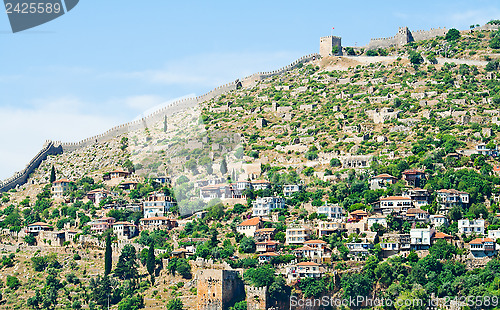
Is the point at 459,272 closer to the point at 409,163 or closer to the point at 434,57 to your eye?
the point at 409,163

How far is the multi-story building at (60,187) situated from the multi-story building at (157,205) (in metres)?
9.41

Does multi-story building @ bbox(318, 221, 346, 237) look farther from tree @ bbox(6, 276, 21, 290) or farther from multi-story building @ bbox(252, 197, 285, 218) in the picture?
tree @ bbox(6, 276, 21, 290)

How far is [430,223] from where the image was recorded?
175ft

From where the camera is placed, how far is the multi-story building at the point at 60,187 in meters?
69.7

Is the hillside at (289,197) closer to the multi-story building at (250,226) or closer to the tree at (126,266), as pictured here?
the tree at (126,266)

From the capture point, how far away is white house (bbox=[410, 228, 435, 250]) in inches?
2004

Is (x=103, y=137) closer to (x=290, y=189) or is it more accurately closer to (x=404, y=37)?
(x=290, y=189)

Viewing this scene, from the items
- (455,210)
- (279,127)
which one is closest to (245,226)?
(455,210)

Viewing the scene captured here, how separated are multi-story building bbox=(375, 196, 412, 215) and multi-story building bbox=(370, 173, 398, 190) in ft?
9.12

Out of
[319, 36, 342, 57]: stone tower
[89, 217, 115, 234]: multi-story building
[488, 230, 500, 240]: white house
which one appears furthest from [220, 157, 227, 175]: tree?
[319, 36, 342, 57]: stone tower

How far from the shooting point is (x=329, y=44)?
298 feet

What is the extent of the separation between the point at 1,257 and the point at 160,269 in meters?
12.0

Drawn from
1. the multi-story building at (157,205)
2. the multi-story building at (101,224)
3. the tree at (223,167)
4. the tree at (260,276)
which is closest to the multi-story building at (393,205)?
the tree at (260,276)

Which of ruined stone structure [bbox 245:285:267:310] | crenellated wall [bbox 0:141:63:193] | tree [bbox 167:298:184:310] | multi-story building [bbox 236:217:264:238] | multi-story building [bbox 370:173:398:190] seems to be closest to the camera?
ruined stone structure [bbox 245:285:267:310]
